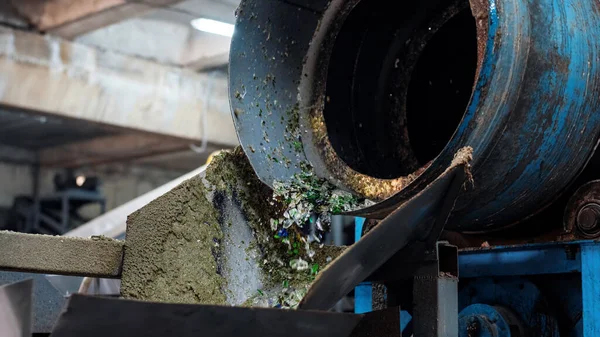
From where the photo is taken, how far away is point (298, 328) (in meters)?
1.45

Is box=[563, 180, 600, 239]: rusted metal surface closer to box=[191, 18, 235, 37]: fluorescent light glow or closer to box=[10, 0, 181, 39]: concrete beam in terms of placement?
box=[10, 0, 181, 39]: concrete beam

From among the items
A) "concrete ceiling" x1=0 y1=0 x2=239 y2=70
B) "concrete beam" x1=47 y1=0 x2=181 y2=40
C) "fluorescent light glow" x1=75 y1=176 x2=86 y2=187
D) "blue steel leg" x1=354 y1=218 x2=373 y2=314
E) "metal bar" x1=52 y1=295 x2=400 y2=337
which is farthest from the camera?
"fluorescent light glow" x1=75 y1=176 x2=86 y2=187

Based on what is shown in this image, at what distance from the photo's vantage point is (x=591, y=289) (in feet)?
6.05

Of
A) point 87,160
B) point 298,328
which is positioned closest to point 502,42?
point 298,328

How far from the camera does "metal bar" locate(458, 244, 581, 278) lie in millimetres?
1931

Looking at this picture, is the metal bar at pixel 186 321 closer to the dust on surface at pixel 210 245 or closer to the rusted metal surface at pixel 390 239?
the rusted metal surface at pixel 390 239

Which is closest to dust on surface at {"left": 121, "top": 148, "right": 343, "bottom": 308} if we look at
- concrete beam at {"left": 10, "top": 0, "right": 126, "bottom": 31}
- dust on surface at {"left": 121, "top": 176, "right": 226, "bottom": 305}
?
dust on surface at {"left": 121, "top": 176, "right": 226, "bottom": 305}

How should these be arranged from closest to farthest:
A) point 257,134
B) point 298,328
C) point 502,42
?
point 298,328
point 502,42
point 257,134

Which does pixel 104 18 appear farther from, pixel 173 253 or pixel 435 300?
pixel 435 300

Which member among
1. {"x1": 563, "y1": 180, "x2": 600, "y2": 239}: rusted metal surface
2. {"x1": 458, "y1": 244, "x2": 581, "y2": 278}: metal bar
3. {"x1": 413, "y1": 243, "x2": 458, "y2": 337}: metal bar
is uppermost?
{"x1": 563, "y1": 180, "x2": 600, "y2": 239}: rusted metal surface

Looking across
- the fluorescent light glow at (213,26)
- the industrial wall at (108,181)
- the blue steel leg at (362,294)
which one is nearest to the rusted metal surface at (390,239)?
the blue steel leg at (362,294)

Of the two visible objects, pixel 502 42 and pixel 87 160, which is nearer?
pixel 502 42

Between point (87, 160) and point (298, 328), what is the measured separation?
10.2 meters

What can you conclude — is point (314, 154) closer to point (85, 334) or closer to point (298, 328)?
point (298, 328)
